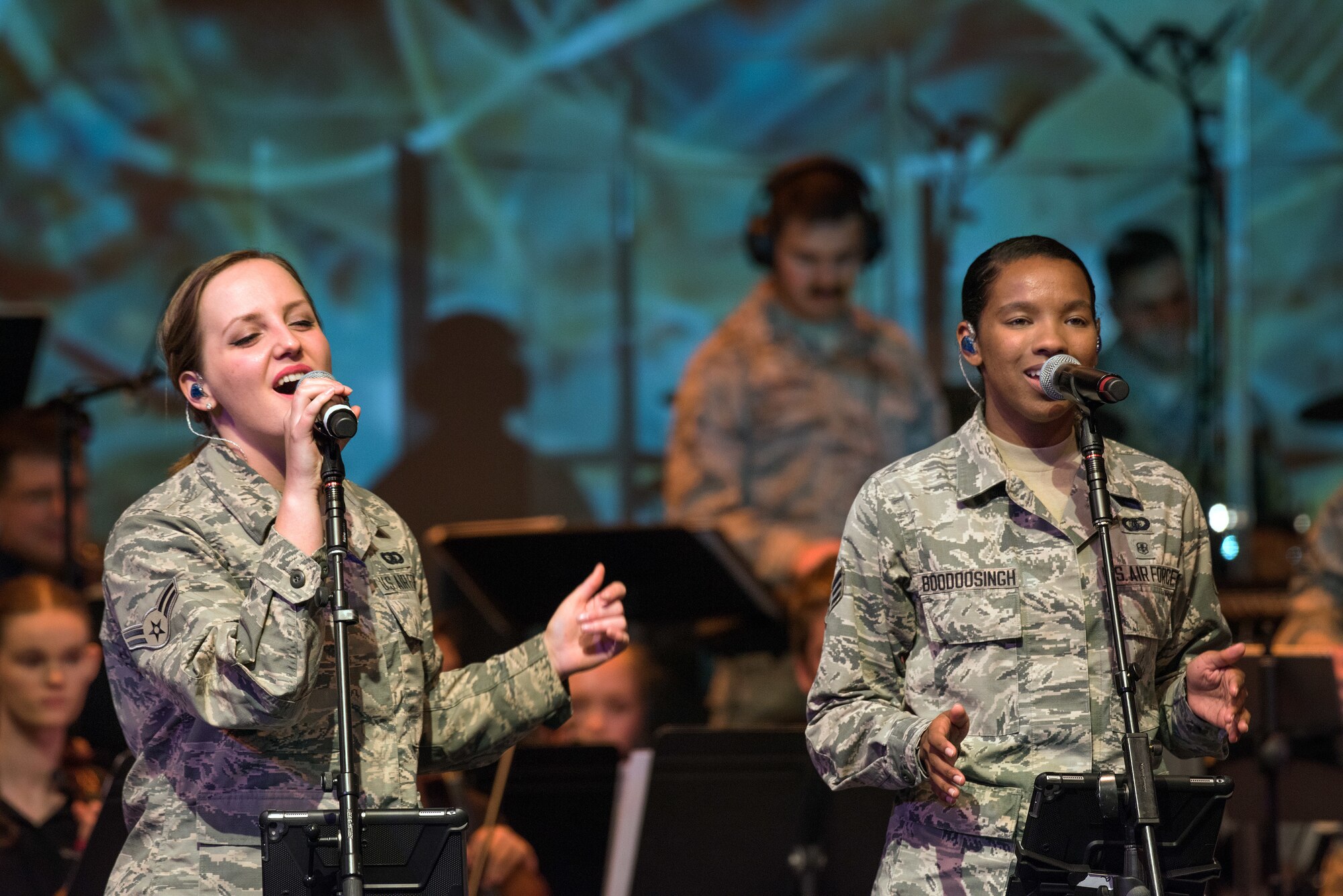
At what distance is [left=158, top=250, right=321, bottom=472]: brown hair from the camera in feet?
9.44

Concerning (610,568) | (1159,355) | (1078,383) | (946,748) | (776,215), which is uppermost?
(776,215)

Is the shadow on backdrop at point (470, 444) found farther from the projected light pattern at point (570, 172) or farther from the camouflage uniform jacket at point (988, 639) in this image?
the camouflage uniform jacket at point (988, 639)

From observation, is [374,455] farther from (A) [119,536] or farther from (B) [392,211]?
(A) [119,536]

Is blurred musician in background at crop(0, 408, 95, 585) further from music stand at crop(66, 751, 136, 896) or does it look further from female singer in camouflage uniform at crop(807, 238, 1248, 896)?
female singer in camouflage uniform at crop(807, 238, 1248, 896)

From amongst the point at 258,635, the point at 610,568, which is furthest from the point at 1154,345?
the point at 258,635

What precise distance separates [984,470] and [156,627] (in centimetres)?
141

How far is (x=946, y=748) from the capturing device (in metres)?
2.49

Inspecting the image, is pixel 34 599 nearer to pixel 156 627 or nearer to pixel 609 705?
pixel 609 705

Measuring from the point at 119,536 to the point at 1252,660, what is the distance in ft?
9.16

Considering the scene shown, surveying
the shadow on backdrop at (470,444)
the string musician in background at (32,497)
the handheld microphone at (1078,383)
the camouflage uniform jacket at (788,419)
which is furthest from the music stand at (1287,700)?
the string musician in background at (32,497)

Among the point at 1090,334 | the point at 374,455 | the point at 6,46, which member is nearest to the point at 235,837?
the point at 1090,334

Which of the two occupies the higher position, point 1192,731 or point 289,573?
point 289,573

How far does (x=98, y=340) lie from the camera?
6.83 m

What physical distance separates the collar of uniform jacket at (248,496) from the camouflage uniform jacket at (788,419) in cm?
239
